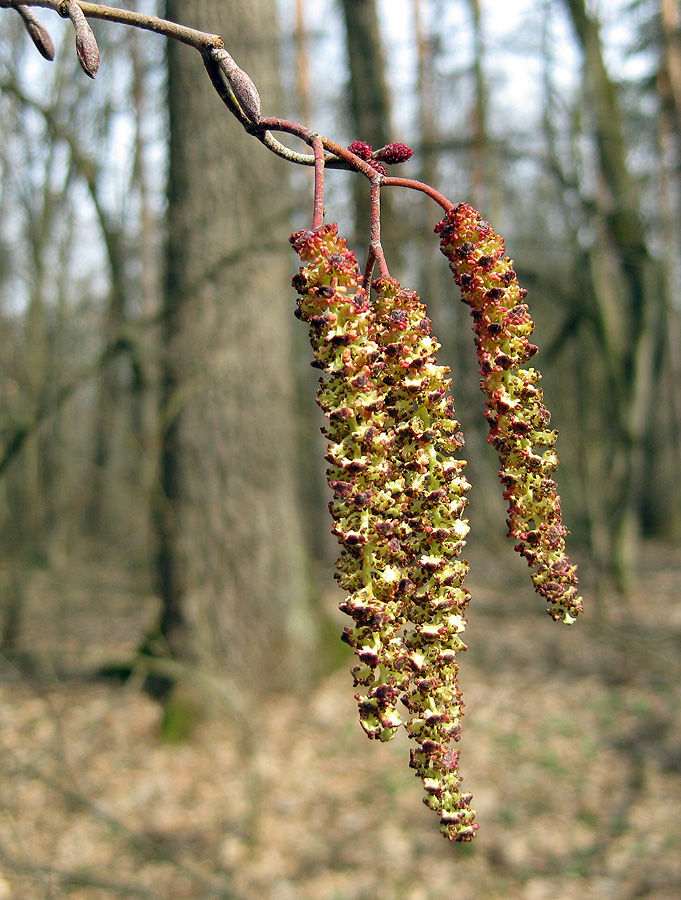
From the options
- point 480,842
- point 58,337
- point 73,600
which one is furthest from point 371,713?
point 73,600

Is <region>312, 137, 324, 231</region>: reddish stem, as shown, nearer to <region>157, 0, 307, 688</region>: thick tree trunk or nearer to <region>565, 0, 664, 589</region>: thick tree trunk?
<region>157, 0, 307, 688</region>: thick tree trunk

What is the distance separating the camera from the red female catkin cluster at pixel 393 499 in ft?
2.84

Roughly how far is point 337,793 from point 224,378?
2861mm

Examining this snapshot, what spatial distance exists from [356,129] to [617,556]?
16.9ft

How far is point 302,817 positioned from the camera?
4832mm

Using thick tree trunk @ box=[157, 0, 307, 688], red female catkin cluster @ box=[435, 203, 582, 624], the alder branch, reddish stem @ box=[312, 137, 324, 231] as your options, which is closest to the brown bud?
the alder branch

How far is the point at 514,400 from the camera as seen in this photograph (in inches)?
37.9

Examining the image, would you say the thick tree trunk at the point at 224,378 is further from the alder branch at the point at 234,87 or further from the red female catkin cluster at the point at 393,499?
the red female catkin cluster at the point at 393,499

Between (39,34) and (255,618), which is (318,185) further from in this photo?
(255,618)

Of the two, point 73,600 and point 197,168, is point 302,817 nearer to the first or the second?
point 197,168

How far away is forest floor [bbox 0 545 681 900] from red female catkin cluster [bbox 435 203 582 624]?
8.64 ft

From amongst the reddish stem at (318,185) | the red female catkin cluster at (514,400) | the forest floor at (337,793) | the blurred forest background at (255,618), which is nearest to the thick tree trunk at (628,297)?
the blurred forest background at (255,618)

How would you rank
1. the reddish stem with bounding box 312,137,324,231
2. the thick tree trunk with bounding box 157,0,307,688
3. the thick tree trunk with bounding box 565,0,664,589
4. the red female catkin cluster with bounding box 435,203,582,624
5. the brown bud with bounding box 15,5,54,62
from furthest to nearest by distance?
the thick tree trunk with bounding box 565,0,664,589 < the thick tree trunk with bounding box 157,0,307,688 < the brown bud with bounding box 15,5,54,62 < the red female catkin cluster with bounding box 435,203,582,624 < the reddish stem with bounding box 312,137,324,231

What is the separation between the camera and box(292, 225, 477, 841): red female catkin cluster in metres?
0.87
